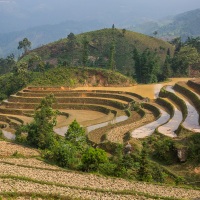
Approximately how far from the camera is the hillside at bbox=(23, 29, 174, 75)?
79938 mm

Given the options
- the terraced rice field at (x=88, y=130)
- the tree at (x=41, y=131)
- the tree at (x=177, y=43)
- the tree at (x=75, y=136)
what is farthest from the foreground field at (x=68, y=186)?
the tree at (x=177, y=43)

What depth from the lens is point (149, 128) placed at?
2991cm

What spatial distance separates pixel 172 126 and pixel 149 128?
1.93 m

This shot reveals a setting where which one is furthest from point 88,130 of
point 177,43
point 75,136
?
point 177,43

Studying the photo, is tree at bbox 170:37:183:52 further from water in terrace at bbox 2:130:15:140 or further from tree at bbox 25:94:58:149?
tree at bbox 25:94:58:149

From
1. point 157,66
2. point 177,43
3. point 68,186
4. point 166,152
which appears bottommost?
point 166,152

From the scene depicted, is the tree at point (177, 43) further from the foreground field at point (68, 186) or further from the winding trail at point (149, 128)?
the foreground field at point (68, 186)

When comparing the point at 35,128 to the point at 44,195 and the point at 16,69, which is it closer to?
the point at 44,195

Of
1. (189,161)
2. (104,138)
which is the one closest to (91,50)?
(104,138)

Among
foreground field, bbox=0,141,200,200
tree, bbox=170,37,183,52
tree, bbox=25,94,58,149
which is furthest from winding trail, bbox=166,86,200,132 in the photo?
tree, bbox=170,37,183,52

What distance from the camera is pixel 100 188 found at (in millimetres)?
14672

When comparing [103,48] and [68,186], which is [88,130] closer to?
[68,186]

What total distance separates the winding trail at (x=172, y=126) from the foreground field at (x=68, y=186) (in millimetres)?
11680

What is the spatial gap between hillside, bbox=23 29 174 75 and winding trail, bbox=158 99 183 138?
44249mm
